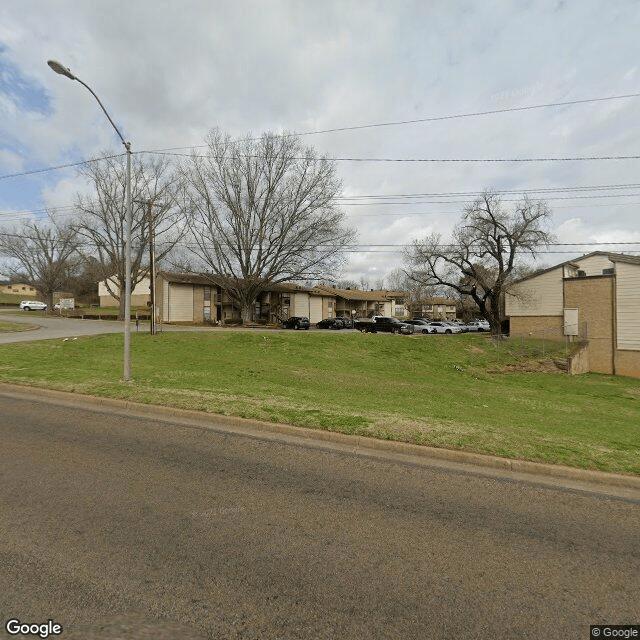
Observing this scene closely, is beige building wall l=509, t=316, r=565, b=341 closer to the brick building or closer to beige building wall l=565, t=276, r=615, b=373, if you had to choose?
the brick building

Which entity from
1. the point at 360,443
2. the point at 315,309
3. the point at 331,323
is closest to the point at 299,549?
the point at 360,443

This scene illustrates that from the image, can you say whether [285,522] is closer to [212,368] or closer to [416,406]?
[416,406]

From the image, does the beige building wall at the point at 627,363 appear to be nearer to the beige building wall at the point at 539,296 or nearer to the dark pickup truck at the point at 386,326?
the beige building wall at the point at 539,296

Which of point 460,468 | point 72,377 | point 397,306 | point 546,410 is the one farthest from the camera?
point 397,306

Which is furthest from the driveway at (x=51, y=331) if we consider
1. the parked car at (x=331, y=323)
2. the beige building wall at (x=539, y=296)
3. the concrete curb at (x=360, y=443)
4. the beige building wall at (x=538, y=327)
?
the beige building wall at (x=538, y=327)

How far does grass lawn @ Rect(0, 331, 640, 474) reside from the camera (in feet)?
22.4

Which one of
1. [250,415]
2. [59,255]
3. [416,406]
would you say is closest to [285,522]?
[250,415]

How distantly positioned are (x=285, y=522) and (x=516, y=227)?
127ft

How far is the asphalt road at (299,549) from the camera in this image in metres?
2.62

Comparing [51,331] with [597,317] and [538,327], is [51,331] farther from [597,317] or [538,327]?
[597,317]

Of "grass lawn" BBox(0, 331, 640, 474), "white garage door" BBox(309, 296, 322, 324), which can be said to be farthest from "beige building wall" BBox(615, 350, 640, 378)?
"white garage door" BBox(309, 296, 322, 324)

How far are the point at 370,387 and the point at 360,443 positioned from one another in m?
6.76

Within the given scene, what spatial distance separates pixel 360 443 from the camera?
6383 mm

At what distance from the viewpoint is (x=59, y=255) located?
54875mm
